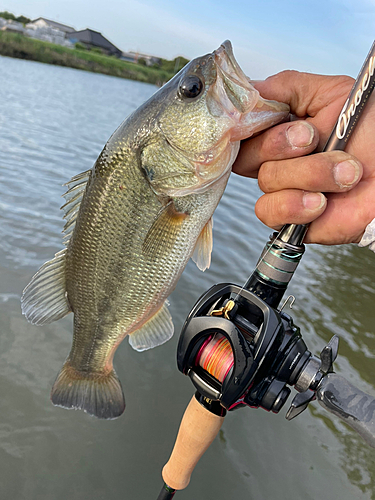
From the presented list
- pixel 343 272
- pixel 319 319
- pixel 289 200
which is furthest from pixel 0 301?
pixel 343 272

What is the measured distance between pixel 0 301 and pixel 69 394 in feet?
7.15

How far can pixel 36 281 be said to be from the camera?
194 centimetres

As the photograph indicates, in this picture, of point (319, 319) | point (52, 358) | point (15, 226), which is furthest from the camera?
point (15, 226)

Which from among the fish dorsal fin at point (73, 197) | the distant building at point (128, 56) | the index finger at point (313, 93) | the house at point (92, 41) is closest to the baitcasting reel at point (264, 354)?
the index finger at point (313, 93)

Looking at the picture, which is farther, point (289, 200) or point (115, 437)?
point (115, 437)

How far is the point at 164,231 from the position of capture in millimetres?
1706

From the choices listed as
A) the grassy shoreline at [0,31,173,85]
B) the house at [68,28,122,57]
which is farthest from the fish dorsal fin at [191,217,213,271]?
the house at [68,28,122,57]

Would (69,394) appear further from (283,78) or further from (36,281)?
(283,78)

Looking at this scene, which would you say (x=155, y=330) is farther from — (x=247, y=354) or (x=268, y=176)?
(x=268, y=176)

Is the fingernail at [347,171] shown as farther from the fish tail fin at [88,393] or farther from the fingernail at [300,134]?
the fish tail fin at [88,393]

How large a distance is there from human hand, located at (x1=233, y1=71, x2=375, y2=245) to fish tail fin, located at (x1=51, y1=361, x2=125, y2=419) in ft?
4.18

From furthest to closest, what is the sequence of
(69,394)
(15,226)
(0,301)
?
(15,226) → (0,301) → (69,394)

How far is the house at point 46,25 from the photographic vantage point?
88.9 m

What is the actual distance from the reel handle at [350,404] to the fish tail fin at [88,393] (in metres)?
1.15
